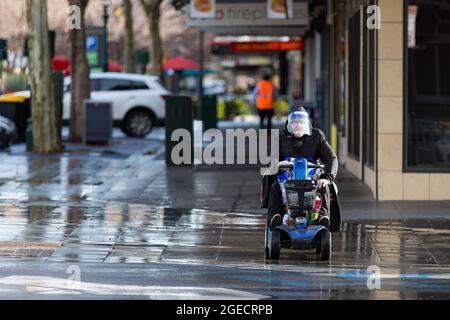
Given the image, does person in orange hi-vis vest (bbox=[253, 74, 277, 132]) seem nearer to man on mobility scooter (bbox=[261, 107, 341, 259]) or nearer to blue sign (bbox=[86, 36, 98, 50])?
blue sign (bbox=[86, 36, 98, 50])

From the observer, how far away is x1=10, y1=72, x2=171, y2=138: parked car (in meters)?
33.8

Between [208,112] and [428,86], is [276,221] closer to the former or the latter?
[428,86]

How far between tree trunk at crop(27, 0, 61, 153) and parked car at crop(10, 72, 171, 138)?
7.14 m

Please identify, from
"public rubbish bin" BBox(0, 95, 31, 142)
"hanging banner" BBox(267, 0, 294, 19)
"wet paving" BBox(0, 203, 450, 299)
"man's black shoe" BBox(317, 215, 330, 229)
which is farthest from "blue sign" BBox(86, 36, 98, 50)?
"man's black shoe" BBox(317, 215, 330, 229)

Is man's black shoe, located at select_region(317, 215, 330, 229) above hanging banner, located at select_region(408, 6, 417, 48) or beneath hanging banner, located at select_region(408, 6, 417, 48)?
beneath

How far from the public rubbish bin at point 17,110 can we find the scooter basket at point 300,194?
744 inches

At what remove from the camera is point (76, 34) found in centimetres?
2969

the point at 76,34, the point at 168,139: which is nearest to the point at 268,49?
the point at 76,34

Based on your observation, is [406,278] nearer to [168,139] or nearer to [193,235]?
[193,235]

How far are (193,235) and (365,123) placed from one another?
5.76 m

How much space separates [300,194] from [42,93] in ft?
52.2

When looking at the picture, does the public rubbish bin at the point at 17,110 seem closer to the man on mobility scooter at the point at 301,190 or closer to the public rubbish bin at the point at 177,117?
the public rubbish bin at the point at 177,117

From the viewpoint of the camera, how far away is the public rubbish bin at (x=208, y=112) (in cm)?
3591

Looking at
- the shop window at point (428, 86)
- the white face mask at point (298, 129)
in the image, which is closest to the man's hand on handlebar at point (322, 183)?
the white face mask at point (298, 129)
